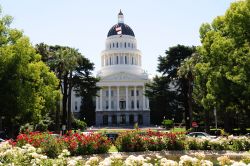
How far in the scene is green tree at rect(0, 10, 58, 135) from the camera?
2681 cm

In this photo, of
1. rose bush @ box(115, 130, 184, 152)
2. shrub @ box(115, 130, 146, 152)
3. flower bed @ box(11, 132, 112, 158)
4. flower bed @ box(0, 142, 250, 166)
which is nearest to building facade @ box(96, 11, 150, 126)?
rose bush @ box(115, 130, 184, 152)

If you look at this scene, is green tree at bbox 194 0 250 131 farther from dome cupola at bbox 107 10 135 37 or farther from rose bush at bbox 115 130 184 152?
dome cupola at bbox 107 10 135 37

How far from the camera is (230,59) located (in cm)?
2725

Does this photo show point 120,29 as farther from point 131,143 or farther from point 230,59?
point 131,143

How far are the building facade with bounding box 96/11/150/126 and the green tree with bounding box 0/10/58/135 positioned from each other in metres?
60.6

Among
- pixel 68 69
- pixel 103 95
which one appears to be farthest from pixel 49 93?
pixel 103 95

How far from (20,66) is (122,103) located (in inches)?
2945

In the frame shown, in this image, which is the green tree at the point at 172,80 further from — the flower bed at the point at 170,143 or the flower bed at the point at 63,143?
the flower bed at the point at 63,143

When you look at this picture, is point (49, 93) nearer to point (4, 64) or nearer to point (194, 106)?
point (4, 64)

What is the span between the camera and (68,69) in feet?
146

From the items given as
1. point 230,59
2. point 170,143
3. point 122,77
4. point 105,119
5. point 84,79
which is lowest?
point 170,143

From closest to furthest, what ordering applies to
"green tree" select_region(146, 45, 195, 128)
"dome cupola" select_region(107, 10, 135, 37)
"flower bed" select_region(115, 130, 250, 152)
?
"flower bed" select_region(115, 130, 250, 152) < "green tree" select_region(146, 45, 195, 128) < "dome cupola" select_region(107, 10, 135, 37)

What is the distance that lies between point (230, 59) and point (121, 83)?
73.8 m

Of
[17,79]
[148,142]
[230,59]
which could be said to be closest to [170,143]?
[148,142]
